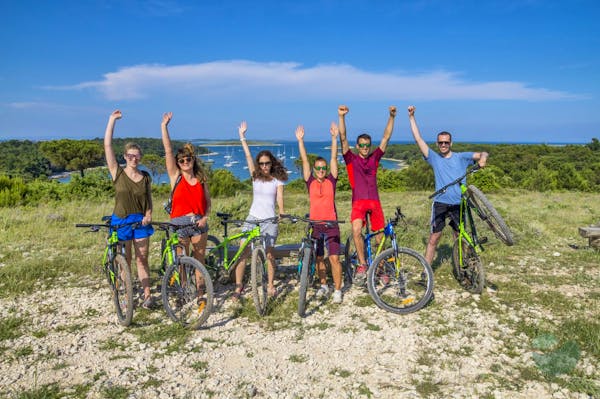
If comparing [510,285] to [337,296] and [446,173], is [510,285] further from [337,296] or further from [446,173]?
[337,296]

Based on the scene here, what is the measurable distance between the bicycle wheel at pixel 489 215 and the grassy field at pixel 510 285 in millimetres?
959

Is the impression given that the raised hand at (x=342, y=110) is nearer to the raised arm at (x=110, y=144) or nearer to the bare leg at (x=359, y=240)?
the bare leg at (x=359, y=240)

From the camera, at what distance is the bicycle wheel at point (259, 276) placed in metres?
5.29

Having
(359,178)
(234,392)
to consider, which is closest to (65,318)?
(234,392)

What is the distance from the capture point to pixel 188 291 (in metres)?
5.34

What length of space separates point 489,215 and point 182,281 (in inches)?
169

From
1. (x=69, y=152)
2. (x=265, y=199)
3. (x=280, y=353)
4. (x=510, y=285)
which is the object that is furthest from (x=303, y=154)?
(x=69, y=152)

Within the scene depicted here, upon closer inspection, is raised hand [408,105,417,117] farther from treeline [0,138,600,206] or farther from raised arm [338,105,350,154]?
treeline [0,138,600,206]

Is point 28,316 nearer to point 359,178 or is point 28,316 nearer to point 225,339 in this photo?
point 225,339

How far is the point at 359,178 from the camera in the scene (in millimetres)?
6102

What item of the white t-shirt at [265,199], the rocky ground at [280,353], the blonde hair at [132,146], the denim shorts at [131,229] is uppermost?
the blonde hair at [132,146]

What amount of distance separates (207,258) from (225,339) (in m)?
1.74

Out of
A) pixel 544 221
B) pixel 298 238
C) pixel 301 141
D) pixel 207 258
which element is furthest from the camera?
pixel 544 221

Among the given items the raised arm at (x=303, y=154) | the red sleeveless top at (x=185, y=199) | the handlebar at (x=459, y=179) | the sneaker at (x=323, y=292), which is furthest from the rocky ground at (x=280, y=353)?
the raised arm at (x=303, y=154)
